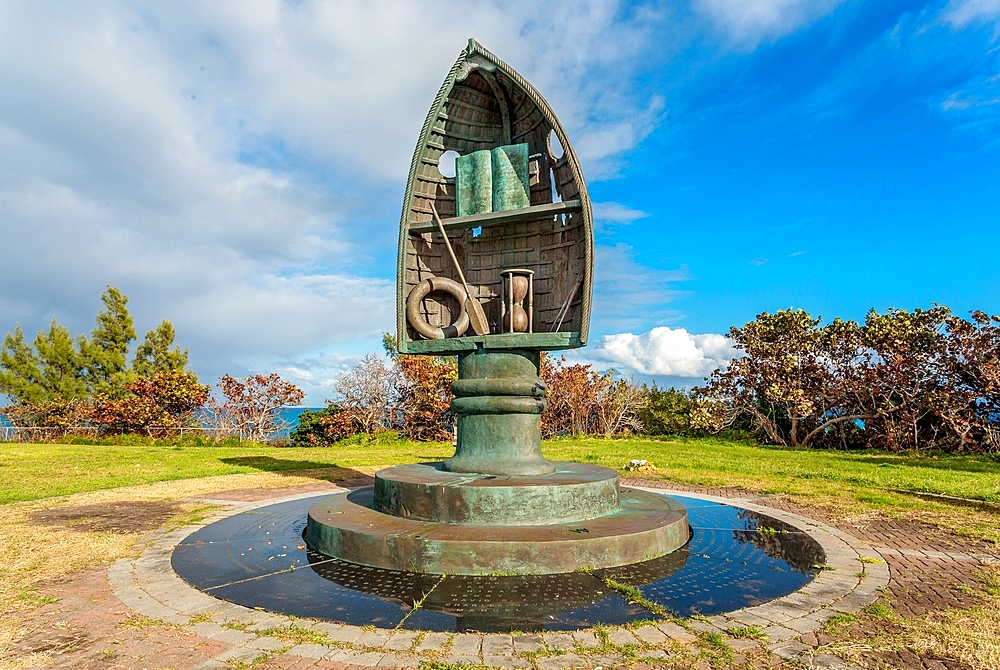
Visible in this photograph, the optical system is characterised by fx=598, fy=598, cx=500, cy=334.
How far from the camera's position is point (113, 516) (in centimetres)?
745

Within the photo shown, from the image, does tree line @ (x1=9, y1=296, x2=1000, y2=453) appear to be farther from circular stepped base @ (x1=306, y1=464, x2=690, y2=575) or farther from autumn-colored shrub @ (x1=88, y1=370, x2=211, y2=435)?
circular stepped base @ (x1=306, y1=464, x2=690, y2=575)

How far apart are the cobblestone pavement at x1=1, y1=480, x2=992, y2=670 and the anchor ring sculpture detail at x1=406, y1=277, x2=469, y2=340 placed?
3.63 metres

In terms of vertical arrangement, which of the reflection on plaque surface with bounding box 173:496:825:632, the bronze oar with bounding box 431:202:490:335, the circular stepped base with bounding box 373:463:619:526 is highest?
the bronze oar with bounding box 431:202:490:335

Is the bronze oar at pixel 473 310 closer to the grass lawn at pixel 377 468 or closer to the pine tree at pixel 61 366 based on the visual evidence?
the grass lawn at pixel 377 468

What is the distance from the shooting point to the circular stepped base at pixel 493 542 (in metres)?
4.74

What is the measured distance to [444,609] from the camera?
13.1 ft

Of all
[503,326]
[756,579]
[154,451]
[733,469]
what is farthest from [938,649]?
[154,451]

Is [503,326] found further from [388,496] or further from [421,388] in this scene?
[421,388]

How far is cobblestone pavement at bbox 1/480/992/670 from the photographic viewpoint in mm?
3260

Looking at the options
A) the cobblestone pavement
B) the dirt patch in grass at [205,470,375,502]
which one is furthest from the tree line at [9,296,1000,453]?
the cobblestone pavement

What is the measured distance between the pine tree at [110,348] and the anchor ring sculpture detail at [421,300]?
2677cm

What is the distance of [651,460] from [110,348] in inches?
1075

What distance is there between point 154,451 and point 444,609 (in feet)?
53.4

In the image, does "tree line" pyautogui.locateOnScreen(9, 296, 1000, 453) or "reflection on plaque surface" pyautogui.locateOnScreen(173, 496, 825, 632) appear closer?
"reflection on plaque surface" pyautogui.locateOnScreen(173, 496, 825, 632)
